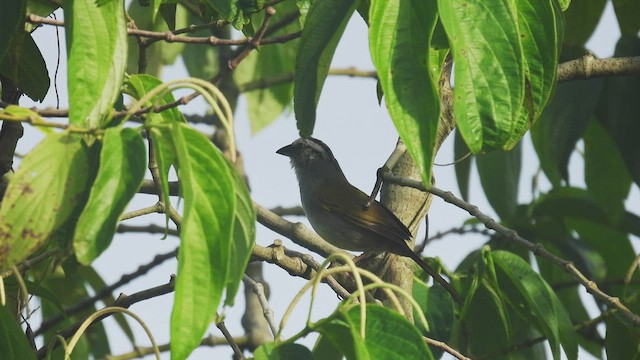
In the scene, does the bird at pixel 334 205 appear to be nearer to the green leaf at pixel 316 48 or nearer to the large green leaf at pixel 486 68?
the green leaf at pixel 316 48

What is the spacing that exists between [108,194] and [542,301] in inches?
77.9

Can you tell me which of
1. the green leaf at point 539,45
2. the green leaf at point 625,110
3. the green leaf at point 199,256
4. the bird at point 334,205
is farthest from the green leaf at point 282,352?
the bird at point 334,205

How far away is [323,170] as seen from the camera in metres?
8.02

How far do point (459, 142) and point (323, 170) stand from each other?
292cm

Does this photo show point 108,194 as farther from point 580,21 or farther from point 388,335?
point 580,21

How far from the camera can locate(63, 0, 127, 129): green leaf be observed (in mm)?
1995

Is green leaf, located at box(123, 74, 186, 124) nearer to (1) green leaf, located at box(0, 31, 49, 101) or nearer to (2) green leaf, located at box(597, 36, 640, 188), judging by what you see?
(1) green leaf, located at box(0, 31, 49, 101)

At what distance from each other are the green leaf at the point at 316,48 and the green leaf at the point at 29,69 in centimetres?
98

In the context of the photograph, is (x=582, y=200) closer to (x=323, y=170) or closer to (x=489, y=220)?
(x=489, y=220)

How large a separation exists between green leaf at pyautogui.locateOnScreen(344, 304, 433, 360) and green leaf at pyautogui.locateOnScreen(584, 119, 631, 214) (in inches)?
116

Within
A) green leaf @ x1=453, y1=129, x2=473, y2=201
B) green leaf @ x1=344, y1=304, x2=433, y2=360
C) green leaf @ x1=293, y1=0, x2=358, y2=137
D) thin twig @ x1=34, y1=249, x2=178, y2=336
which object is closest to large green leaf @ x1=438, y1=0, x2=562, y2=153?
green leaf @ x1=293, y1=0, x2=358, y2=137

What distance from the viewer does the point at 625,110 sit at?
14.3 feet

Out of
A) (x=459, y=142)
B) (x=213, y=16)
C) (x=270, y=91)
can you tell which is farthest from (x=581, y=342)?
(x=213, y=16)

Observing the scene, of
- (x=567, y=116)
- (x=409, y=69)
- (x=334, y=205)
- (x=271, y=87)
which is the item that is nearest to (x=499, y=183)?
(x=567, y=116)
